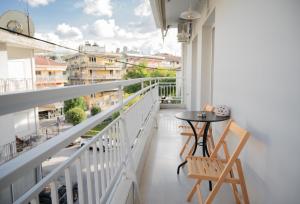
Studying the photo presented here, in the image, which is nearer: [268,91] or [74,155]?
[74,155]

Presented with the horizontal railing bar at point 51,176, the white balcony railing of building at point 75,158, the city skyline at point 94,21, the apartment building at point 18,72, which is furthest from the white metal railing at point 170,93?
the horizontal railing bar at point 51,176

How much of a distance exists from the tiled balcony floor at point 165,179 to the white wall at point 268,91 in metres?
0.43

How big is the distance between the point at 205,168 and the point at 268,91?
799mm

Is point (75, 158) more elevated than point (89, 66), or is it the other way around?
point (89, 66)

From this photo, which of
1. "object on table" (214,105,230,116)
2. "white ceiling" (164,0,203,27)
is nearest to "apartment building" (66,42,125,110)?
"white ceiling" (164,0,203,27)

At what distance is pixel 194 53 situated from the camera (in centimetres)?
594

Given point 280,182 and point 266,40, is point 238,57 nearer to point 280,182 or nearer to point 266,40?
point 266,40

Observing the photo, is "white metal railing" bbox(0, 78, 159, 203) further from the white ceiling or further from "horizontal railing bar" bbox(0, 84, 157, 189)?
the white ceiling

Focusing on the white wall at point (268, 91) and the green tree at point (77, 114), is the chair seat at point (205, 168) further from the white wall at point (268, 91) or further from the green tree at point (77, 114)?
the green tree at point (77, 114)

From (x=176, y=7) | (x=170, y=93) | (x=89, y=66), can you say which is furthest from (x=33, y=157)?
(x=170, y=93)

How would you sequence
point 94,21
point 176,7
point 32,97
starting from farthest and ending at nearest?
point 94,21, point 176,7, point 32,97

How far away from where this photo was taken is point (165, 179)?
2.30 metres

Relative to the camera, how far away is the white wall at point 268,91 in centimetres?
114

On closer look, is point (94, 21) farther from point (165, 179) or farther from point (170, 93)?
point (165, 179)
